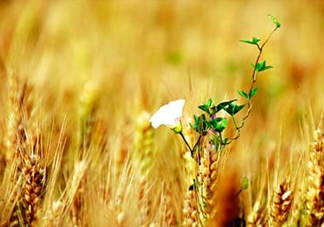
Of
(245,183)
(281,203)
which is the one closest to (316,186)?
(281,203)

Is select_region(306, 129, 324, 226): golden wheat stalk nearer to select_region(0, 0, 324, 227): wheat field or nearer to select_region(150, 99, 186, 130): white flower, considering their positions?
select_region(0, 0, 324, 227): wheat field

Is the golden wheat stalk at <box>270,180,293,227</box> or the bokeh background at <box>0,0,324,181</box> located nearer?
the golden wheat stalk at <box>270,180,293,227</box>

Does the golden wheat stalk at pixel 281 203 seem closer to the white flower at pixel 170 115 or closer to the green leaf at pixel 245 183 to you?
the green leaf at pixel 245 183

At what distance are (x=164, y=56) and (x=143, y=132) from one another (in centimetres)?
138

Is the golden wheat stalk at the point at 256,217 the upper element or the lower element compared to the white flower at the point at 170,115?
lower

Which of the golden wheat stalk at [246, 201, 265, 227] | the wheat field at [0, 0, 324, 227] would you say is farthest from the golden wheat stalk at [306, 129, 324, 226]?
the golden wheat stalk at [246, 201, 265, 227]

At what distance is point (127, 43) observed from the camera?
300cm

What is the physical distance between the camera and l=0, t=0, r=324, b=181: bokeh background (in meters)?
1.80

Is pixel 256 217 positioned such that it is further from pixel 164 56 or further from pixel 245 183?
pixel 164 56

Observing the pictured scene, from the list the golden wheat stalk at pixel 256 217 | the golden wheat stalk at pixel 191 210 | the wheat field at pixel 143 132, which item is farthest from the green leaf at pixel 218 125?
the golden wheat stalk at pixel 256 217

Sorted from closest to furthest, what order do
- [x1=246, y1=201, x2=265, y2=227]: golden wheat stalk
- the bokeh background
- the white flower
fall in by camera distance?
the white flower < [x1=246, y1=201, x2=265, y2=227]: golden wheat stalk < the bokeh background

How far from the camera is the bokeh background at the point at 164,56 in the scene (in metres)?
1.80

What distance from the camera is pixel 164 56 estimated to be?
2.86m

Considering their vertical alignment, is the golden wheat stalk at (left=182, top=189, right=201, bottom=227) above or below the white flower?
below
